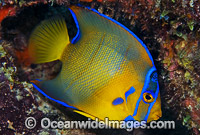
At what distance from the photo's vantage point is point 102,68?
2.09 metres

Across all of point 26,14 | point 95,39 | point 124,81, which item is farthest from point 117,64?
point 26,14

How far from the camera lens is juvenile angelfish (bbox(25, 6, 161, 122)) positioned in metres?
2.07

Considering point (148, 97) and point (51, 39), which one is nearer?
point (148, 97)

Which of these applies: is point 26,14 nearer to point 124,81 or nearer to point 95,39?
point 95,39

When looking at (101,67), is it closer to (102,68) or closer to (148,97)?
(102,68)

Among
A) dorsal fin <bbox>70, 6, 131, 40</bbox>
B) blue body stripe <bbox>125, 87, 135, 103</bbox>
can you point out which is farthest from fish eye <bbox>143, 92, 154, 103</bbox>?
dorsal fin <bbox>70, 6, 131, 40</bbox>

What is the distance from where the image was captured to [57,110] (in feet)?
10.4

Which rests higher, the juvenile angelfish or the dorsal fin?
the dorsal fin

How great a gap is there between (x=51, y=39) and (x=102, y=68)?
0.71 metres

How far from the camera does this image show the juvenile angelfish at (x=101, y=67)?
207 centimetres

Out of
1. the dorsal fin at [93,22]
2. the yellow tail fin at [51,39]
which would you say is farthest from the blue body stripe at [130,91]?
the yellow tail fin at [51,39]

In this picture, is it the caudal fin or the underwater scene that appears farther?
the caudal fin

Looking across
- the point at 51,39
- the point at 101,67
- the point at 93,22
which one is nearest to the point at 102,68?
the point at 101,67

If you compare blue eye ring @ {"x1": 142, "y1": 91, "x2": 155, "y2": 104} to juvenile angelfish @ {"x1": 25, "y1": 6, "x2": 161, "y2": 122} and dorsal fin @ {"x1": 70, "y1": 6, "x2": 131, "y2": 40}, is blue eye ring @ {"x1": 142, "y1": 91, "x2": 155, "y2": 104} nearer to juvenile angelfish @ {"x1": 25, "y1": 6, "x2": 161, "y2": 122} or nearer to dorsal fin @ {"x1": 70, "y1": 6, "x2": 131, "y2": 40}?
juvenile angelfish @ {"x1": 25, "y1": 6, "x2": 161, "y2": 122}
